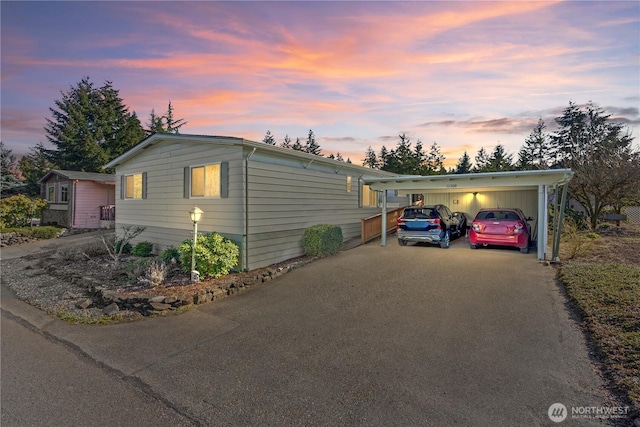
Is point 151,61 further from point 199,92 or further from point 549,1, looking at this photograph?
point 549,1

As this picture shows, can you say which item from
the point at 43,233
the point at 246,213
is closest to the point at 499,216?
the point at 246,213

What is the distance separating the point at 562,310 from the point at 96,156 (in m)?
39.7

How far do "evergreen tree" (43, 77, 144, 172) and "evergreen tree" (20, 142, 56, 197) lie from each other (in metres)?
3.02

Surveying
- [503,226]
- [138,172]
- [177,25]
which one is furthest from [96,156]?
[503,226]

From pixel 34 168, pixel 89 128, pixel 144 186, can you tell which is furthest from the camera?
pixel 34 168

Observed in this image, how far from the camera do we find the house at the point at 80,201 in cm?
2106

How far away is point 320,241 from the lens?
1027 cm

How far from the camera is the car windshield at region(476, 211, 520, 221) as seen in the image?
1048 cm

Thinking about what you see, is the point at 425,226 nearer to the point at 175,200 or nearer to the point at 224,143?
the point at 224,143

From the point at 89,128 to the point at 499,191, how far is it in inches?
1590

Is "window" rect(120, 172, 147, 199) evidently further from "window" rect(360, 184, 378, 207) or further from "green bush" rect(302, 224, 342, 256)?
"window" rect(360, 184, 378, 207)

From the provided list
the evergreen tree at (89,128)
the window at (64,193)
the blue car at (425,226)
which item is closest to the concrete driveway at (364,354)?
the blue car at (425,226)

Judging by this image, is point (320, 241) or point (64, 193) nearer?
point (320, 241)

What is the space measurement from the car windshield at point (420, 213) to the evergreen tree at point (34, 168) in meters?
40.0
